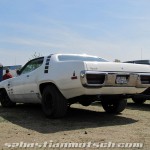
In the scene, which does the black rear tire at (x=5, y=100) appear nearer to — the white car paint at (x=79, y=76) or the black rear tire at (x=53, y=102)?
the white car paint at (x=79, y=76)

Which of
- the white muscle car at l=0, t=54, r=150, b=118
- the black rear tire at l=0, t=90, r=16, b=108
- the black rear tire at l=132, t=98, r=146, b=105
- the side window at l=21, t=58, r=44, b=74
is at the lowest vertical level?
the black rear tire at l=132, t=98, r=146, b=105

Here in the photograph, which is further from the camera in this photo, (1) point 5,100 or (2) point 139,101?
(2) point 139,101

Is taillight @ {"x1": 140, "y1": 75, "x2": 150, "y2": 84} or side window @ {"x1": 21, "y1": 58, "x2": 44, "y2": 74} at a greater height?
side window @ {"x1": 21, "y1": 58, "x2": 44, "y2": 74}

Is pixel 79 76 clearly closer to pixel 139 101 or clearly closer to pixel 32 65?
pixel 32 65

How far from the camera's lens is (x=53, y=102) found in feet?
25.5

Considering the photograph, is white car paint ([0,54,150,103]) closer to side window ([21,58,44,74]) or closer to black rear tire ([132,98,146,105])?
side window ([21,58,44,74])

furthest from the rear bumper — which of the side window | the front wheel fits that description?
the side window

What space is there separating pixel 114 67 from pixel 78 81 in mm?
909

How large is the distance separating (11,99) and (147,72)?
14.0ft

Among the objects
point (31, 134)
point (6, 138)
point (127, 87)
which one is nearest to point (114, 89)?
point (127, 87)

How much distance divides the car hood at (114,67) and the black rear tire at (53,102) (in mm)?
1089

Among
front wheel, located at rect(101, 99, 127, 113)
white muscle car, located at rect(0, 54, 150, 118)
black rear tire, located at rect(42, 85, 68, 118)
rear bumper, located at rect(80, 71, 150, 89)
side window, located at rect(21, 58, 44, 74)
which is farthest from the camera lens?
front wheel, located at rect(101, 99, 127, 113)

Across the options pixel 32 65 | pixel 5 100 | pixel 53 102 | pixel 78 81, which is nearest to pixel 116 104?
pixel 53 102

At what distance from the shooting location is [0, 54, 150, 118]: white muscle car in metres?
7.18
